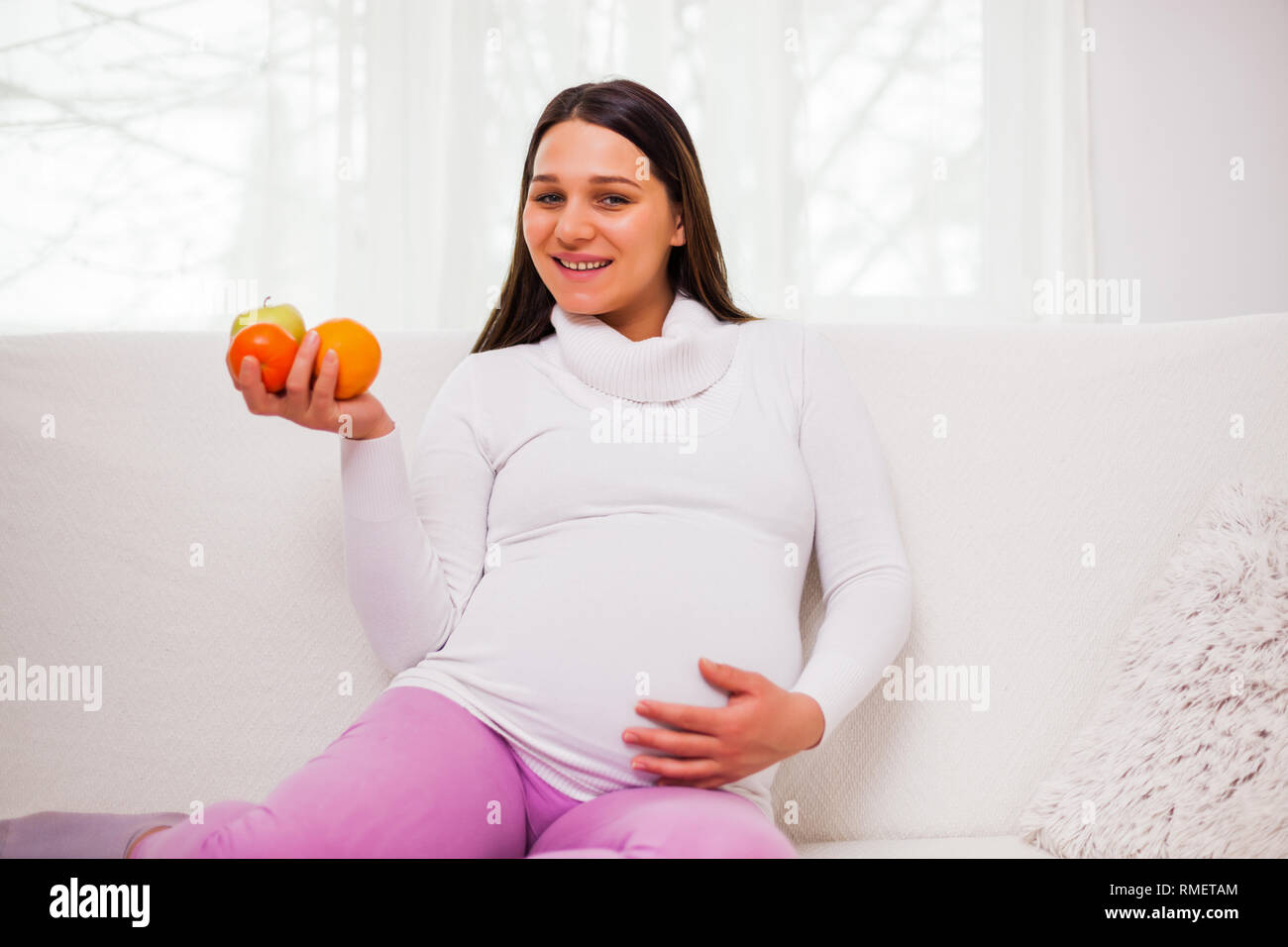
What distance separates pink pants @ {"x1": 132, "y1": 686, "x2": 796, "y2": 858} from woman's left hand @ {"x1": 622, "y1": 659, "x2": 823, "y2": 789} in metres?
0.02

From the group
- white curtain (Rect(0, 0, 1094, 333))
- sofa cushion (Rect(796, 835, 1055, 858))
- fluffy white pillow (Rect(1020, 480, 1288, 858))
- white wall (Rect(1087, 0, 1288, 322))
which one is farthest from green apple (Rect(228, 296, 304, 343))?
white wall (Rect(1087, 0, 1288, 322))

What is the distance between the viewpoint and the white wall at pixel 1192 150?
225 centimetres

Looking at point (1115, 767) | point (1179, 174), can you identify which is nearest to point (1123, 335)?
point (1115, 767)

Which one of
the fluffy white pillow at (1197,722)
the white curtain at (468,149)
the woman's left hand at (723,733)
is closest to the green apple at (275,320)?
the woman's left hand at (723,733)

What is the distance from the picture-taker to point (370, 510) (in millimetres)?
999

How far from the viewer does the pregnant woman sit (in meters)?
0.86

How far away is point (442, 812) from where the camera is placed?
2.82 ft

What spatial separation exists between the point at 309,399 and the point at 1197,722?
94 centimetres

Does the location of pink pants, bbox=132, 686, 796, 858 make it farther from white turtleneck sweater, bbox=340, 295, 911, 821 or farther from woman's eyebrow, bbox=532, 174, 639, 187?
woman's eyebrow, bbox=532, 174, 639, 187

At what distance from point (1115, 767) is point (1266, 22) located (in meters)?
1.99

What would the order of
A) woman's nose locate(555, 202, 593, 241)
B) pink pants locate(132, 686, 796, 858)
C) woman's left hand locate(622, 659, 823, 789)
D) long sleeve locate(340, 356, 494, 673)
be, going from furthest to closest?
1. woman's nose locate(555, 202, 593, 241)
2. long sleeve locate(340, 356, 494, 673)
3. woman's left hand locate(622, 659, 823, 789)
4. pink pants locate(132, 686, 796, 858)

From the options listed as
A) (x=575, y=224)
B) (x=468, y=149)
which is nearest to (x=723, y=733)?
(x=575, y=224)

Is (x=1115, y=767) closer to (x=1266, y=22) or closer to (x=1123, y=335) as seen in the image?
(x=1123, y=335)

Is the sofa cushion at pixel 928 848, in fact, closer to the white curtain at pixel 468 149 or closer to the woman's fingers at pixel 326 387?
the woman's fingers at pixel 326 387
